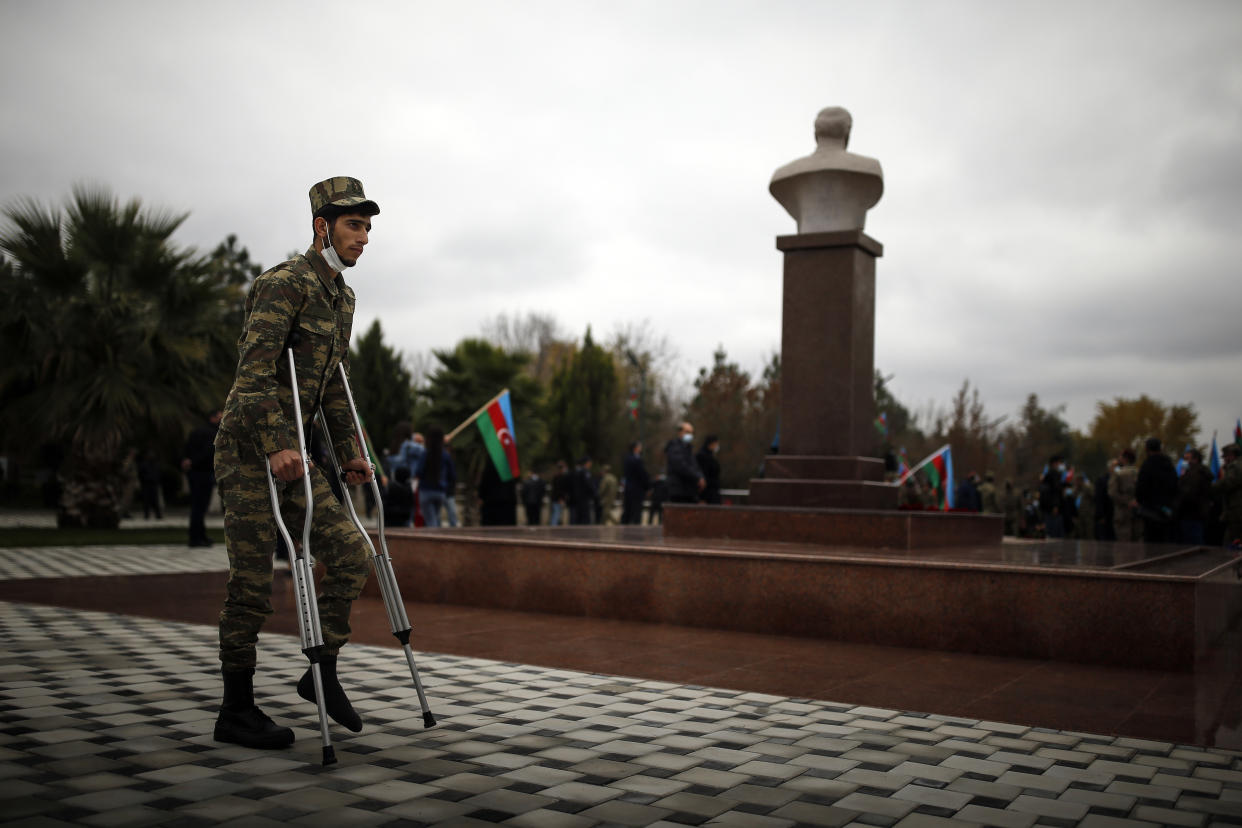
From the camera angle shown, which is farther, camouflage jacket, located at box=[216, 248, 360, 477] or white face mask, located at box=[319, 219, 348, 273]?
white face mask, located at box=[319, 219, 348, 273]

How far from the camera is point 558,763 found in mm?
3672

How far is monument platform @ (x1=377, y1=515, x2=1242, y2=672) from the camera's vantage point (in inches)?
239

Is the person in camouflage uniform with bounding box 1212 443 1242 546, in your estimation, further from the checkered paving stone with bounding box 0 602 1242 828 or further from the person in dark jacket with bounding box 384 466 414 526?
the checkered paving stone with bounding box 0 602 1242 828

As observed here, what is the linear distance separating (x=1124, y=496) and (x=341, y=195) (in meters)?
15.8

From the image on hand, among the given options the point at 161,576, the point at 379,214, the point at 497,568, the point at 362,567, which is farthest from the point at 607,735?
the point at 161,576

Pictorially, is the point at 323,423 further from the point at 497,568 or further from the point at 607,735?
the point at 497,568

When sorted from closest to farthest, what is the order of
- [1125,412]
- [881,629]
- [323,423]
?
[323,423]
[881,629]
[1125,412]

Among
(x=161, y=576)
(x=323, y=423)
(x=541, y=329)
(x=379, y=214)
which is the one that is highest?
(x=541, y=329)

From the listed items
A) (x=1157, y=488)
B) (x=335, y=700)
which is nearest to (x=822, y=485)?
(x=1157, y=488)

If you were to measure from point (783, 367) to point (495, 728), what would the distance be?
22.4ft

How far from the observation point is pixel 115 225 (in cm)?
1755

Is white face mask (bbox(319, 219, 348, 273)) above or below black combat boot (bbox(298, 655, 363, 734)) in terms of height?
above

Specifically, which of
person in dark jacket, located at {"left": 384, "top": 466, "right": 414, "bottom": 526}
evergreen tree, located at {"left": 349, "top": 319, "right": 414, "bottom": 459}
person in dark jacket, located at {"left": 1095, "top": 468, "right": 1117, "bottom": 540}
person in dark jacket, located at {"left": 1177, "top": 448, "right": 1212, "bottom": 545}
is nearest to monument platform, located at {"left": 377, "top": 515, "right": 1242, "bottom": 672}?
person in dark jacket, located at {"left": 384, "top": 466, "right": 414, "bottom": 526}

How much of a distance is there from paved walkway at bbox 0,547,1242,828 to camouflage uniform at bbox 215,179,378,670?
19.8 inches
